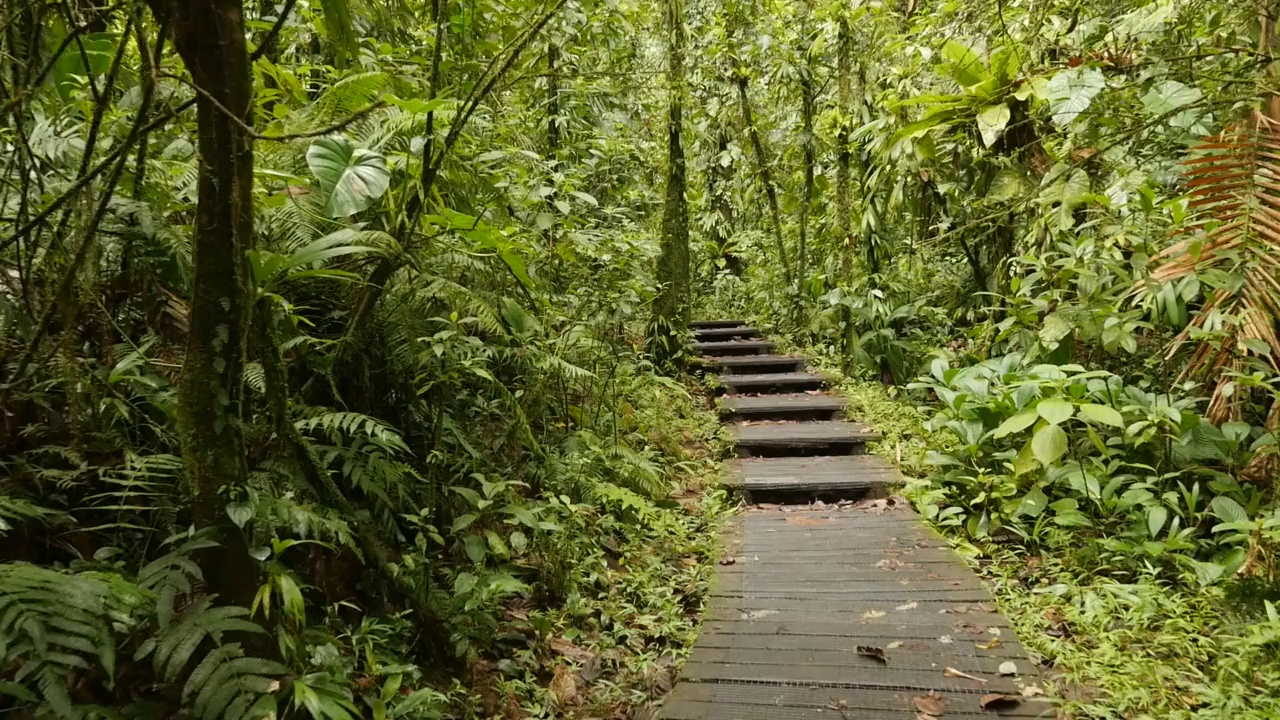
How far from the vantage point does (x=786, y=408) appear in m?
6.49

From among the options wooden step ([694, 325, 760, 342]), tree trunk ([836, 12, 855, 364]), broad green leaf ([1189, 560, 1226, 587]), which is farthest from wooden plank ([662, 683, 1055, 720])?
wooden step ([694, 325, 760, 342])

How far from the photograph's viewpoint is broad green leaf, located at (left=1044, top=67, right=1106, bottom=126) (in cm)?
373

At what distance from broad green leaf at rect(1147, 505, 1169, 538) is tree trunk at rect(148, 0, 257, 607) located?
12.0 feet

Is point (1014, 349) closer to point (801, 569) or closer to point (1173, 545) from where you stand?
point (1173, 545)

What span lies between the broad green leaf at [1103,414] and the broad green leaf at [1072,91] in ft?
4.91

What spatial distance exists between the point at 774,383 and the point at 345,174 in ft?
18.5

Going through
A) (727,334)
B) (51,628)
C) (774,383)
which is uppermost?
(51,628)

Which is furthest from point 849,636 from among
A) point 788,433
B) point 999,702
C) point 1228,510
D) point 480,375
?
point 788,433

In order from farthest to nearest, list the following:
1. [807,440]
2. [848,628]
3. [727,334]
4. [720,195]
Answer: [720,195] → [727,334] → [807,440] → [848,628]

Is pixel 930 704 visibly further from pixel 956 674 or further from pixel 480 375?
pixel 480 375

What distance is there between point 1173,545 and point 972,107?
9.63 ft

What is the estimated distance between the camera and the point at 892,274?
7102mm

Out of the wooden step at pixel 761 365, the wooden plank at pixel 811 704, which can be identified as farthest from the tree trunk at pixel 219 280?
the wooden step at pixel 761 365

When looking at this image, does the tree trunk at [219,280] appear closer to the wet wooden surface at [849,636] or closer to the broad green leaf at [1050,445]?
the wet wooden surface at [849,636]
